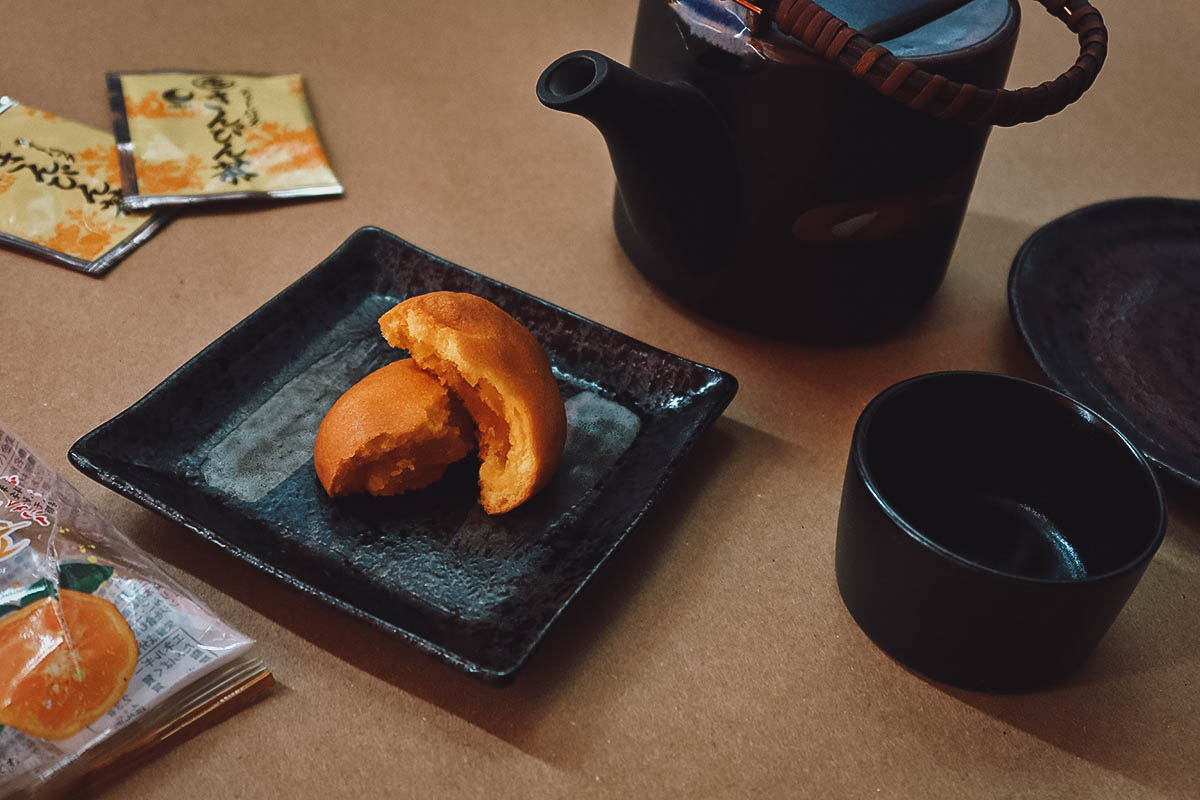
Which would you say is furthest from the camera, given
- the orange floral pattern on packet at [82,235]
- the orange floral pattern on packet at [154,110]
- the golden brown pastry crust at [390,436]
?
the orange floral pattern on packet at [154,110]

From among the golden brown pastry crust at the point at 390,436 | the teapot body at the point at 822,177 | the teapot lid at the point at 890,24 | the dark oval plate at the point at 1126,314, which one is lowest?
the golden brown pastry crust at the point at 390,436

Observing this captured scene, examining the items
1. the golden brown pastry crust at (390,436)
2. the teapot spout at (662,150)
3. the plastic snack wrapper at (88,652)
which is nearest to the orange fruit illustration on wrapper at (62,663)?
the plastic snack wrapper at (88,652)

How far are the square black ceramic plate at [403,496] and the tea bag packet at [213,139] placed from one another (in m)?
0.15

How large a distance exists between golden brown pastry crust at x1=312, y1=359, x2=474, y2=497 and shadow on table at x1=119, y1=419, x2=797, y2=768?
0.06 metres

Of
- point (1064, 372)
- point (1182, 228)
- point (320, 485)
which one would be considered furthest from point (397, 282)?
point (1182, 228)

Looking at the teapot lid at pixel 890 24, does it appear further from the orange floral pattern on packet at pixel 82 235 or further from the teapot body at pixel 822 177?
the orange floral pattern on packet at pixel 82 235

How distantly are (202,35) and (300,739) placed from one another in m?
0.70

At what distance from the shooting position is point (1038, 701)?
0.49 m

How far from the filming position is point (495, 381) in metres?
0.52

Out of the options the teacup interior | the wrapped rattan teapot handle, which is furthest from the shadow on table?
the wrapped rattan teapot handle

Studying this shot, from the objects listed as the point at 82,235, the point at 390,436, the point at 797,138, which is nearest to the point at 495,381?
the point at 390,436

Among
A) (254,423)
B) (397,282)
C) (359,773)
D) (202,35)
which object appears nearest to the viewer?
(359,773)

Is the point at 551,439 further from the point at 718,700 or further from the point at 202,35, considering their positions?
the point at 202,35

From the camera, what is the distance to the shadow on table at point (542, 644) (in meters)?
0.47
